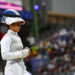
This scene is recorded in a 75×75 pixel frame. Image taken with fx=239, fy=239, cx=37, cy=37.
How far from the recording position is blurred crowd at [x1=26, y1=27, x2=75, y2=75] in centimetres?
804

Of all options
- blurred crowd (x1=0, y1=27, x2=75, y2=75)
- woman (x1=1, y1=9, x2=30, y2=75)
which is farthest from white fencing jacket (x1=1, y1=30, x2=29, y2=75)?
blurred crowd (x1=0, y1=27, x2=75, y2=75)

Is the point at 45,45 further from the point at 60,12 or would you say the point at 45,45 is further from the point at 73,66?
the point at 60,12

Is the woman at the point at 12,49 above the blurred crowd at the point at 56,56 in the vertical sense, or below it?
above

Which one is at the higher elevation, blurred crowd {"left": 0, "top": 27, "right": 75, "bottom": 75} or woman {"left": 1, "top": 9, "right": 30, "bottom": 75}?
woman {"left": 1, "top": 9, "right": 30, "bottom": 75}

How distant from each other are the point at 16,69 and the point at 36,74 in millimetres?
5745

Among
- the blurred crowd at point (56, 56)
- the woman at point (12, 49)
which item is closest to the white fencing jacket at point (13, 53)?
the woman at point (12, 49)

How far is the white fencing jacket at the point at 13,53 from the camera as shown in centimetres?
240

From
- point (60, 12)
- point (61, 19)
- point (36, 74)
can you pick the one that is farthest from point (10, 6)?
point (61, 19)

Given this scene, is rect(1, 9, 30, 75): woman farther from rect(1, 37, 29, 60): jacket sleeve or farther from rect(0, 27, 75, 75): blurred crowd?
rect(0, 27, 75, 75): blurred crowd

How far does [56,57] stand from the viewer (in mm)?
8805

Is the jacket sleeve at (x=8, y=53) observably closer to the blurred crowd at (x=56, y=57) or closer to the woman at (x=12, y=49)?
the woman at (x=12, y=49)

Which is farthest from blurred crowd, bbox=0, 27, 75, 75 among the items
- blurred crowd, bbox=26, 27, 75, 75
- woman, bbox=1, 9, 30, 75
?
woman, bbox=1, 9, 30, 75

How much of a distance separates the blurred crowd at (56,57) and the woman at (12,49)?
5087 millimetres

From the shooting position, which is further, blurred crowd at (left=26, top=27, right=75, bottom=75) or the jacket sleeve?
blurred crowd at (left=26, top=27, right=75, bottom=75)
